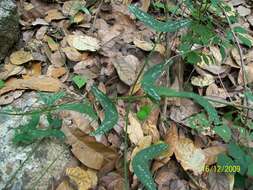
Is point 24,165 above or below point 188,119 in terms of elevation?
below

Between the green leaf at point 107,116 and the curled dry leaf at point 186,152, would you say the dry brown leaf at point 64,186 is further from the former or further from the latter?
the curled dry leaf at point 186,152

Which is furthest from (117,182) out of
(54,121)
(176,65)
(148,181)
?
(176,65)

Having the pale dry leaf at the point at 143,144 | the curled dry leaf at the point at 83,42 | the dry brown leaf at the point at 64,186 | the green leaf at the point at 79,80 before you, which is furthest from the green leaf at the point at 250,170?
the curled dry leaf at the point at 83,42

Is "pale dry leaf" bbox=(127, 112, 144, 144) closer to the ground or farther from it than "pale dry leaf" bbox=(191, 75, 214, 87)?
closer to the ground

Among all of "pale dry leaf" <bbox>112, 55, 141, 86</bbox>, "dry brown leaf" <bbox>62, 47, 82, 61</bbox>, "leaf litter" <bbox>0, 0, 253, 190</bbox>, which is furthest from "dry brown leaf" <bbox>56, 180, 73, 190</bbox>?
"dry brown leaf" <bbox>62, 47, 82, 61</bbox>

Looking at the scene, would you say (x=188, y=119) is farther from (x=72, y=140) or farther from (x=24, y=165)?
(x=24, y=165)

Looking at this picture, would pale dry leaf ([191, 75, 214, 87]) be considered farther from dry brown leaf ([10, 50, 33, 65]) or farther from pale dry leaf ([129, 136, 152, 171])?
dry brown leaf ([10, 50, 33, 65])

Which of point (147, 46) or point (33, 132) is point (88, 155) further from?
point (147, 46)
